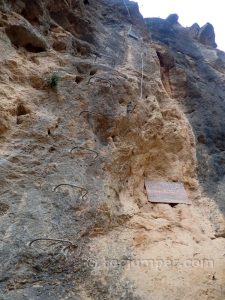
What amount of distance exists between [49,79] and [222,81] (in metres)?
5.83

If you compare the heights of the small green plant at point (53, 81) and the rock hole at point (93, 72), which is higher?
the rock hole at point (93, 72)

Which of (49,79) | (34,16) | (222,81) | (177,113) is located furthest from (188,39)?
(49,79)

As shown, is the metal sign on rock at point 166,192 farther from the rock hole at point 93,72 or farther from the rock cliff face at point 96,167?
the rock hole at point 93,72

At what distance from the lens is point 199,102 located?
7.92 meters

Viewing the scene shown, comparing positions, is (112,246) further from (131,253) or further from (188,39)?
(188,39)

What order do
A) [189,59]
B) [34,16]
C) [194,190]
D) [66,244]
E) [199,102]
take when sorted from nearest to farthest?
[66,244] < [194,190] < [34,16] < [199,102] < [189,59]

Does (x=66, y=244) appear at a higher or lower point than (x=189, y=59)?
lower

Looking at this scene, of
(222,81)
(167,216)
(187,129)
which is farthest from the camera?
(222,81)

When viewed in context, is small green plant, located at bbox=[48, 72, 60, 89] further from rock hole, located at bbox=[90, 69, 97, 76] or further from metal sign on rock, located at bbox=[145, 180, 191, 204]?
metal sign on rock, located at bbox=[145, 180, 191, 204]

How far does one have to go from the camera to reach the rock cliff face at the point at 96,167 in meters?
3.67

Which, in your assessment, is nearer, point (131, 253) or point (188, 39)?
point (131, 253)

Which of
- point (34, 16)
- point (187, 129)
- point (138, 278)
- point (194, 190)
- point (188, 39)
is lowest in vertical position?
Result: point (138, 278)

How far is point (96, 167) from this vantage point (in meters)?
4.72

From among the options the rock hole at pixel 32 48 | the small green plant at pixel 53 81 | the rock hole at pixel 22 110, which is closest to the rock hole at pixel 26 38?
the rock hole at pixel 32 48
